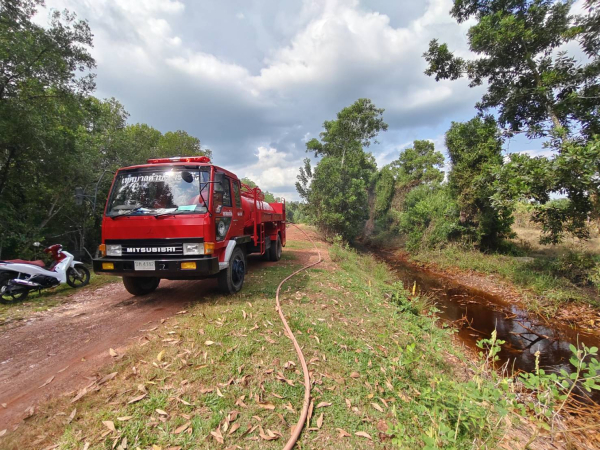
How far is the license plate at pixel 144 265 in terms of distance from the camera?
416 centimetres

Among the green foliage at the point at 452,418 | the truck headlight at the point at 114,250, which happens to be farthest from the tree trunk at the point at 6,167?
the green foliage at the point at 452,418

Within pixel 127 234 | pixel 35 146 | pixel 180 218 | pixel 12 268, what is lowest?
pixel 12 268

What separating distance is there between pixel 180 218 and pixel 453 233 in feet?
48.1

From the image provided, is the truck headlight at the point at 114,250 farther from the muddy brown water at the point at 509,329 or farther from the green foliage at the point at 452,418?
the muddy brown water at the point at 509,329

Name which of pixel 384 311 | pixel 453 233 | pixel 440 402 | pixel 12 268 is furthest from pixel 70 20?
pixel 453 233

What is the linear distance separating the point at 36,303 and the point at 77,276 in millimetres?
1256

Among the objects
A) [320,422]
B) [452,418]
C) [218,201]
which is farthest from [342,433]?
[218,201]

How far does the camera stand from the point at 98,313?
14.6ft

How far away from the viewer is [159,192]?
4488 millimetres

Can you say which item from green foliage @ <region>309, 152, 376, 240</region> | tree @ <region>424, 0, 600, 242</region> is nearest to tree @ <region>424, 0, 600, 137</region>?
tree @ <region>424, 0, 600, 242</region>

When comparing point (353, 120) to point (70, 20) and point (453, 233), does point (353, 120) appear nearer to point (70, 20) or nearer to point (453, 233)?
point (453, 233)

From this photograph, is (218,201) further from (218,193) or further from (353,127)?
(353,127)

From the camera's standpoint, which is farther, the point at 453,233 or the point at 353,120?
the point at 353,120

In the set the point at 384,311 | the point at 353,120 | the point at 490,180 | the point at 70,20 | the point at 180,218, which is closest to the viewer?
the point at 180,218
